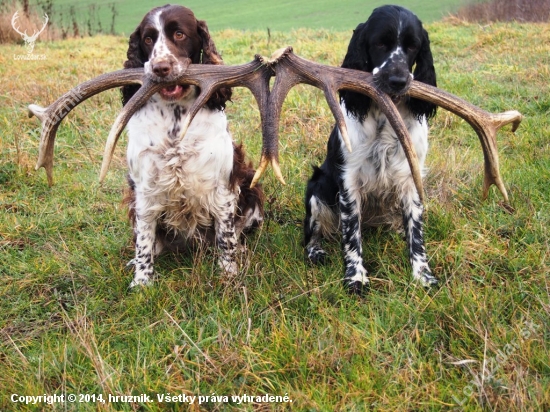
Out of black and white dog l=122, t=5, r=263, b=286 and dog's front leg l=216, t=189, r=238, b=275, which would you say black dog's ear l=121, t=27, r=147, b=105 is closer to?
black and white dog l=122, t=5, r=263, b=286

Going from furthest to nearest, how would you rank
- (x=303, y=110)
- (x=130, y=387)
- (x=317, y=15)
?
(x=317, y=15), (x=303, y=110), (x=130, y=387)

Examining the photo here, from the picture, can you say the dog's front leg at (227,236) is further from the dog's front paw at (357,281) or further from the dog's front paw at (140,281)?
the dog's front paw at (357,281)

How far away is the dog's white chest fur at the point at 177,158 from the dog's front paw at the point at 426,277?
1.29m

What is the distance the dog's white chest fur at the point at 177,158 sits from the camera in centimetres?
319

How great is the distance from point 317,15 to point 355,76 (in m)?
11.0

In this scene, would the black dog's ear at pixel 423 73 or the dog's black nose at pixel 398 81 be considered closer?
the dog's black nose at pixel 398 81

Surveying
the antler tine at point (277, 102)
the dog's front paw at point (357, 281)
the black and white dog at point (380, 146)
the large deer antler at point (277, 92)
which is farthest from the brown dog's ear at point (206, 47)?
the dog's front paw at point (357, 281)

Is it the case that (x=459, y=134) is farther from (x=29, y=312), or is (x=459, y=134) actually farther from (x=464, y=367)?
(x=29, y=312)

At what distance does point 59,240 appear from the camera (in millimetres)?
3943

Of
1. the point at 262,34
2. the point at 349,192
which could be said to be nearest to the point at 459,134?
the point at 349,192

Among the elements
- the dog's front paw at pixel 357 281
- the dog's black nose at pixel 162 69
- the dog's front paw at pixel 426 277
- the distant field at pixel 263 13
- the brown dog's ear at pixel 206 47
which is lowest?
the dog's front paw at pixel 357 281

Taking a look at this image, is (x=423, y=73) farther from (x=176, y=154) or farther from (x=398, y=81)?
(x=176, y=154)

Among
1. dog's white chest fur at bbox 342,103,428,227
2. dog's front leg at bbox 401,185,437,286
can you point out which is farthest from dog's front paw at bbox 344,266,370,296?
dog's white chest fur at bbox 342,103,428,227

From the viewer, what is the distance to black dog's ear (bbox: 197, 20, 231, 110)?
10.6 ft
